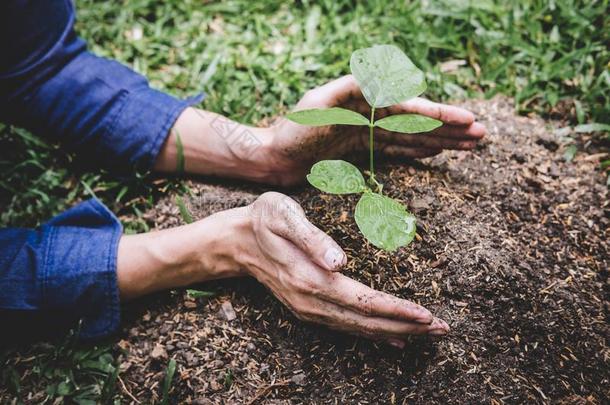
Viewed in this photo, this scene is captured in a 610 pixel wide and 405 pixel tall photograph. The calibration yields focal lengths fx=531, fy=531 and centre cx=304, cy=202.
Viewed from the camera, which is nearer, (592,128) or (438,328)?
(438,328)

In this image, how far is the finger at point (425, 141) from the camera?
166 cm

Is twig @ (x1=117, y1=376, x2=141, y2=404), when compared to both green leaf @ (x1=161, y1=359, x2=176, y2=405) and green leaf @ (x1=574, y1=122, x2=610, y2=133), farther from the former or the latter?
green leaf @ (x1=574, y1=122, x2=610, y2=133)

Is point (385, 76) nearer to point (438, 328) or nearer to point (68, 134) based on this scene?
point (438, 328)

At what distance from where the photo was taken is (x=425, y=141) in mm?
1666

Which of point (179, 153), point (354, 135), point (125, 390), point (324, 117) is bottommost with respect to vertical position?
point (125, 390)

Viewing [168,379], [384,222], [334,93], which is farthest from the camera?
[334,93]

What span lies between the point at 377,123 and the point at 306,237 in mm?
339

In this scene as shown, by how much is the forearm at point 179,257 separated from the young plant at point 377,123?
36cm

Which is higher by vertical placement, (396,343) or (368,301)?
(368,301)

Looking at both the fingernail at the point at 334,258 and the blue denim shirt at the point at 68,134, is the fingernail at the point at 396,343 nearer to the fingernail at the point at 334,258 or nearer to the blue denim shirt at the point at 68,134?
the fingernail at the point at 334,258

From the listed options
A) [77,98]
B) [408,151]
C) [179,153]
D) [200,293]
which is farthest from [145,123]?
[408,151]

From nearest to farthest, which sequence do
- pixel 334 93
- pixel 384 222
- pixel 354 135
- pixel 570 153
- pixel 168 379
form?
1. pixel 384 222
2. pixel 168 379
3. pixel 334 93
4. pixel 354 135
5. pixel 570 153

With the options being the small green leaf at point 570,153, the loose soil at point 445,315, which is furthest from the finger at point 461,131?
the small green leaf at point 570,153

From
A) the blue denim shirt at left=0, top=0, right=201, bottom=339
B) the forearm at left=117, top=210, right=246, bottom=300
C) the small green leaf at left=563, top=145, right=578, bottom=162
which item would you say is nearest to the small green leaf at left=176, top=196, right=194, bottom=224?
the forearm at left=117, top=210, right=246, bottom=300
